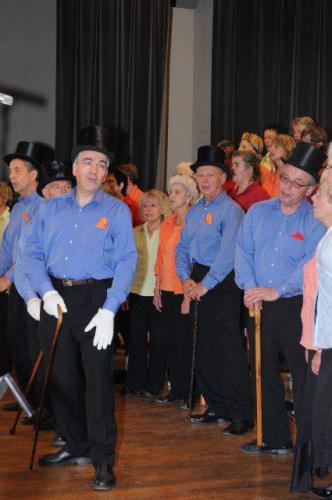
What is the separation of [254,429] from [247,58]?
4762 millimetres

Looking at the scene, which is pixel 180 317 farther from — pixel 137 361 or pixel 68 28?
pixel 68 28

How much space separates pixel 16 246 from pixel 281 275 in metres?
1.76

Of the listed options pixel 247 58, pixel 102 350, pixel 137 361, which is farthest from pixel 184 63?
pixel 102 350

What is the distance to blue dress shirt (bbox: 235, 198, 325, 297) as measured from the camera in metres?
4.32

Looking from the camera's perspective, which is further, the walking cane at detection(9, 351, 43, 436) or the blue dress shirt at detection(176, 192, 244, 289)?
the blue dress shirt at detection(176, 192, 244, 289)

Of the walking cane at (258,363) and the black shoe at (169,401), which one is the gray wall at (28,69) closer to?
the black shoe at (169,401)

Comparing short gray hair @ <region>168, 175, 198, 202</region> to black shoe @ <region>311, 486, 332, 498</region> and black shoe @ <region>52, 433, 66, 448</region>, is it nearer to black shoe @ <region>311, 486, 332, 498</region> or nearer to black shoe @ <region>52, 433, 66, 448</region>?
black shoe @ <region>52, 433, 66, 448</region>

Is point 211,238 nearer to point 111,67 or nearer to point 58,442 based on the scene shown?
point 58,442

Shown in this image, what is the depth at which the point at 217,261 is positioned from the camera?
4.98 metres

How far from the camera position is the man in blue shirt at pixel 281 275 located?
167 inches

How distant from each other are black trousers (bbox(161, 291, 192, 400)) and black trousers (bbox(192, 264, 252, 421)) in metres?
0.39

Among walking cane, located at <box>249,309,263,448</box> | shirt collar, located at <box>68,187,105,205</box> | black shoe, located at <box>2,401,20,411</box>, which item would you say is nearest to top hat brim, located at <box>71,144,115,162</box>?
shirt collar, located at <box>68,187,105,205</box>

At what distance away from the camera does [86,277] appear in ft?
12.8

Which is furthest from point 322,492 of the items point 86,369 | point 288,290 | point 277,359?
point 86,369
